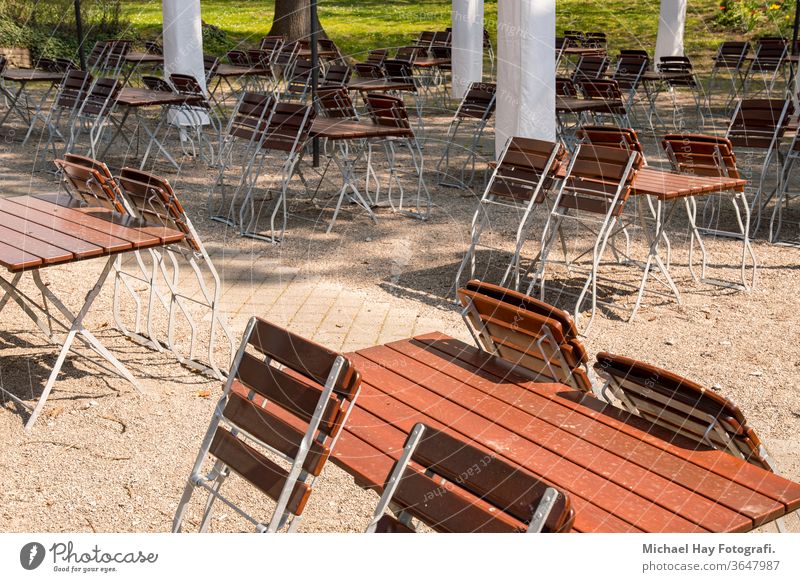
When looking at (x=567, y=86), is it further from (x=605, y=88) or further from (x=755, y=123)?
(x=755, y=123)

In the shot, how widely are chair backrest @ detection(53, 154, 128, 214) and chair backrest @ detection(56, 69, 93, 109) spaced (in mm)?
5282

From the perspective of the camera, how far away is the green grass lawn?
22953 millimetres

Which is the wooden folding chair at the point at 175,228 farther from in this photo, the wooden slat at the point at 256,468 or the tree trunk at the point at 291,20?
the tree trunk at the point at 291,20

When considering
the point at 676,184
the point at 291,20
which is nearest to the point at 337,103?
the point at 676,184

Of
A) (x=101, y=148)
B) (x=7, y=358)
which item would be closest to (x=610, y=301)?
(x=7, y=358)

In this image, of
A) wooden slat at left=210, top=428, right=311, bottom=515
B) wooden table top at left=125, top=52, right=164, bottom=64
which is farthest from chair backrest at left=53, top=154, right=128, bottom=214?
wooden table top at left=125, top=52, right=164, bottom=64

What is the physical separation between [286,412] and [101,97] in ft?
27.2

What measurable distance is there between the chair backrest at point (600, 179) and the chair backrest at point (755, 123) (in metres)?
2.75

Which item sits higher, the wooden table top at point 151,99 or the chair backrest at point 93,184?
the chair backrest at point 93,184

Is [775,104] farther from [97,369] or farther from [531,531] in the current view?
[531,531]

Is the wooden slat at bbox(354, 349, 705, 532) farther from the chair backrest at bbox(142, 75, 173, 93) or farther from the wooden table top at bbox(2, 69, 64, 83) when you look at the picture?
the wooden table top at bbox(2, 69, 64, 83)

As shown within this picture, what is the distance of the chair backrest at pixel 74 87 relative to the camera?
1133cm

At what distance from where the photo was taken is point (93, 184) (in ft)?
19.4

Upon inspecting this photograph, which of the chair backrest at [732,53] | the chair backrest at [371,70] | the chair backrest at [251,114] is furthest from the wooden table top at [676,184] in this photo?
the chair backrest at [732,53]
